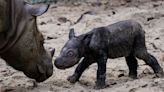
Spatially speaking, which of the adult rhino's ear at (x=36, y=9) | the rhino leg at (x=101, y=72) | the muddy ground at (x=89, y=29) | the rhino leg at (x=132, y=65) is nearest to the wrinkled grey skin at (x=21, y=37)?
the adult rhino's ear at (x=36, y=9)

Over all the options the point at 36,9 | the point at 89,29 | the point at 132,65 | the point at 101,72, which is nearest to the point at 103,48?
the point at 101,72

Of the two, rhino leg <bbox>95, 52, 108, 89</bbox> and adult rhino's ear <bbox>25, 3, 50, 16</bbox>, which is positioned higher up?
adult rhino's ear <bbox>25, 3, 50, 16</bbox>

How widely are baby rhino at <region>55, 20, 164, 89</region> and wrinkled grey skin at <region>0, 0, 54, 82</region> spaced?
190 mm

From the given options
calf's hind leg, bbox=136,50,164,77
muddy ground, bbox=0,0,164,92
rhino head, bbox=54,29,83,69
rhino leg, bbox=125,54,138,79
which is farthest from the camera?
rhino leg, bbox=125,54,138,79

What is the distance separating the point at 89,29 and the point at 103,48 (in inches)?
109

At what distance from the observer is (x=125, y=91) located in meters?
4.71

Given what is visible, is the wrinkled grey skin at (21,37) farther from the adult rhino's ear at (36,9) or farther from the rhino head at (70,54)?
the rhino head at (70,54)

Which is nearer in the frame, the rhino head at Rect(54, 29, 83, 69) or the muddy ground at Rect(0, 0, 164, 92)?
the rhino head at Rect(54, 29, 83, 69)

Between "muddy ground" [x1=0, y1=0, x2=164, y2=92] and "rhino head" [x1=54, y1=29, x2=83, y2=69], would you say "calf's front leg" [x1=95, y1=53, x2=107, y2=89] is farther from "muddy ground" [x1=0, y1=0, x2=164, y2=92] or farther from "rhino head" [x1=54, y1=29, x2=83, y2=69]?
"rhino head" [x1=54, y1=29, x2=83, y2=69]

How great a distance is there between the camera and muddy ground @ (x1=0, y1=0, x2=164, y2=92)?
505 cm

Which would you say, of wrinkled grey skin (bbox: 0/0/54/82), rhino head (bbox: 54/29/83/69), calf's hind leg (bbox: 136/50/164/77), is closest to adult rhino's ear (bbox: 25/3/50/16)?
wrinkled grey skin (bbox: 0/0/54/82)

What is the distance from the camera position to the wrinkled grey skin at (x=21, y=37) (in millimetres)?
4664

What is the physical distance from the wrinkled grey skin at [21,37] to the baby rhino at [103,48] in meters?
0.19

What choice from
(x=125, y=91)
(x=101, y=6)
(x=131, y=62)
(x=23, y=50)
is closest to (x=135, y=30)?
(x=131, y=62)
